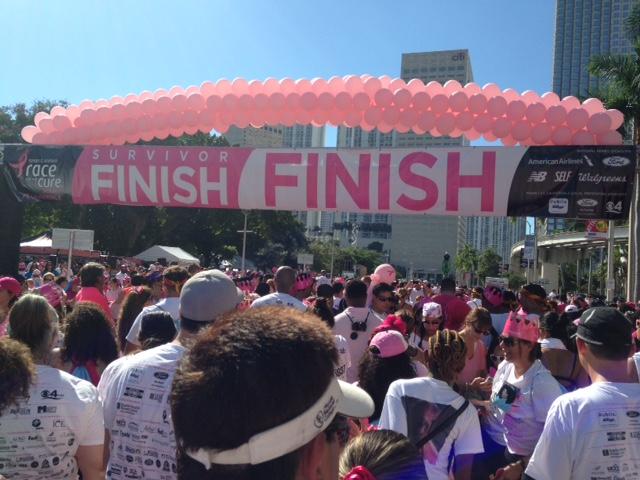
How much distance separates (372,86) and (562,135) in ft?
9.52

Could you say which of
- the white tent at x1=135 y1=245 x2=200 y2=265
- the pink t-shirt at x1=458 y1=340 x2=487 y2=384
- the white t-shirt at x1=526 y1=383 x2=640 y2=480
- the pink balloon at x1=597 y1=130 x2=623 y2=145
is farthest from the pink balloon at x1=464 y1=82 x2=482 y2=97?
the white tent at x1=135 y1=245 x2=200 y2=265

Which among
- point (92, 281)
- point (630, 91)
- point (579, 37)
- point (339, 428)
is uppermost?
point (579, 37)

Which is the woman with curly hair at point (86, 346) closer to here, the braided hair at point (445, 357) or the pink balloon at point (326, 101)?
the braided hair at point (445, 357)

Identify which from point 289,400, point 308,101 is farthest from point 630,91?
point 289,400

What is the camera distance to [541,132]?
889 centimetres

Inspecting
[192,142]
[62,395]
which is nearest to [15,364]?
[62,395]

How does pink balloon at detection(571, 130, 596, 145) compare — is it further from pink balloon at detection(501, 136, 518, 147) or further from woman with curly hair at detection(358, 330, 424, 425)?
woman with curly hair at detection(358, 330, 424, 425)

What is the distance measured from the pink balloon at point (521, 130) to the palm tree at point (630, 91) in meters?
10.7

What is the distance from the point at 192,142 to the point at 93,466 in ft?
146

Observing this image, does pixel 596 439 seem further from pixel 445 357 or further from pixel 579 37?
pixel 579 37

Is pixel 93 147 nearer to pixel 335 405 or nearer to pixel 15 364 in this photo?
pixel 15 364

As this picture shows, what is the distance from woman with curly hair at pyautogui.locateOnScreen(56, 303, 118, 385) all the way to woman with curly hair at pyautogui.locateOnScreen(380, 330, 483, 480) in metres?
1.86

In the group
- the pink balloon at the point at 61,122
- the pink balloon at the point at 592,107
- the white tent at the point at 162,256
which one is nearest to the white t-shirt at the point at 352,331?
the pink balloon at the point at 592,107

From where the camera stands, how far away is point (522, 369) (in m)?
3.72
